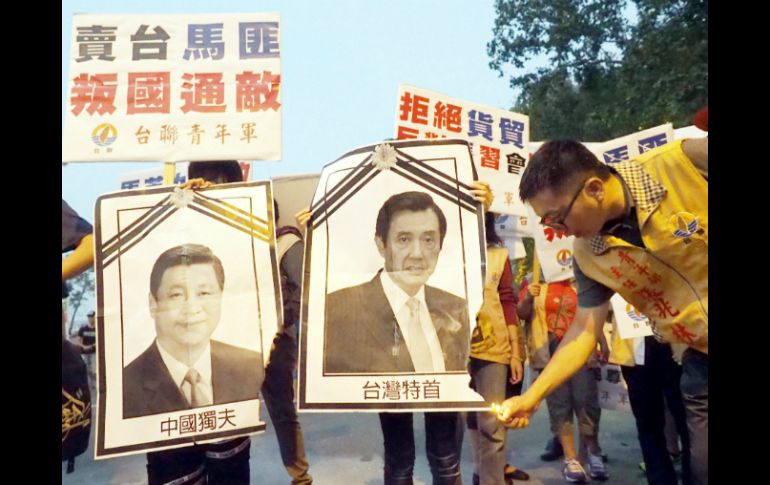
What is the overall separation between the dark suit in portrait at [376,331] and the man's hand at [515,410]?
0.44 meters

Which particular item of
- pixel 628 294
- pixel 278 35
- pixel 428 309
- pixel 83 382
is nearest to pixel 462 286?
pixel 428 309

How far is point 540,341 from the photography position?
126 inches

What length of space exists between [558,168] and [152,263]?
1501mm

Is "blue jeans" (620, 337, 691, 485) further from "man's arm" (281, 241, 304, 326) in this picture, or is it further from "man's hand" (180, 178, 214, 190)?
"man's hand" (180, 178, 214, 190)

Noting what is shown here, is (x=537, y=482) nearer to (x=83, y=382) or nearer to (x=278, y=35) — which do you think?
(x=83, y=382)

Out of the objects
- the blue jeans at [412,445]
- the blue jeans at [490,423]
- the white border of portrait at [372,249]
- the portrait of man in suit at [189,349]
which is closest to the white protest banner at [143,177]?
the portrait of man in suit at [189,349]

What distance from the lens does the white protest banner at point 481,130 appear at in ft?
9.25

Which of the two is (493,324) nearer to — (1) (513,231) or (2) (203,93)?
(1) (513,231)

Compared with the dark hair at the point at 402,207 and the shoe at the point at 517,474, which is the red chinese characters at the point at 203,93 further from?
the shoe at the point at 517,474

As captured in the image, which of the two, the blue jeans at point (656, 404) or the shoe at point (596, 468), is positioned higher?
the blue jeans at point (656, 404)

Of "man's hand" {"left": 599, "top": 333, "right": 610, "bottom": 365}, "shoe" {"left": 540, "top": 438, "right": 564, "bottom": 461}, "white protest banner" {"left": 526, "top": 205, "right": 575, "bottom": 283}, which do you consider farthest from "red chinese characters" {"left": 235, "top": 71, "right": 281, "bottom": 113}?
"shoe" {"left": 540, "top": 438, "right": 564, "bottom": 461}

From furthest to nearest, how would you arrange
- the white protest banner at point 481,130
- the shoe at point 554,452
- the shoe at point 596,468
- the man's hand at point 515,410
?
the shoe at point 554,452
the shoe at point 596,468
the white protest banner at point 481,130
the man's hand at point 515,410

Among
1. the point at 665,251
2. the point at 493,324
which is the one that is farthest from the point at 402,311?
the point at 665,251

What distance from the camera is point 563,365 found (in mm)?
2125
